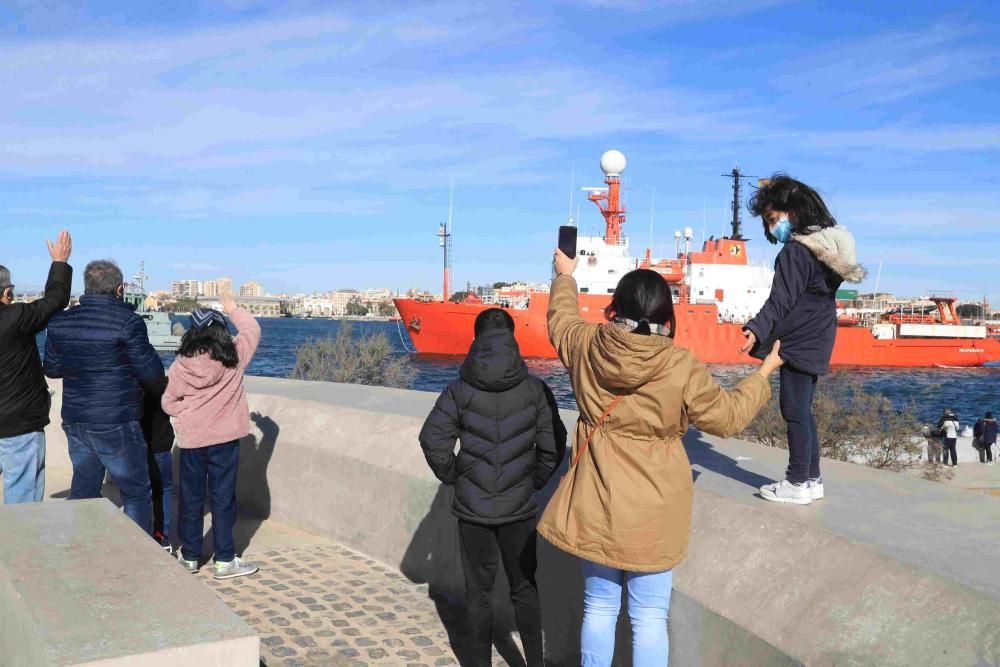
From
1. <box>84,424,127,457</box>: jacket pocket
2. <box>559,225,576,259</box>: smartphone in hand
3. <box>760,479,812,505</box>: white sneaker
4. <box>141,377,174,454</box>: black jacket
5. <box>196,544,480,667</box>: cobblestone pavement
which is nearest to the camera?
<box>559,225,576,259</box>: smartphone in hand

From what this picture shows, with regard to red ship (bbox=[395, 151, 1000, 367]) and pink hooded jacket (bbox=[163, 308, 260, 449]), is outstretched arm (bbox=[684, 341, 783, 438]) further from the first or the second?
red ship (bbox=[395, 151, 1000, 367])

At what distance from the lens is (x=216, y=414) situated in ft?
14.3

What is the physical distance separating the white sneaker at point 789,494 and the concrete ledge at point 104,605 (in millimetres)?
1920

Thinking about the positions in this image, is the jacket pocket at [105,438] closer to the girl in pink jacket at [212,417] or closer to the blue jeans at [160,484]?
the girl in pink jacket at [212,417]

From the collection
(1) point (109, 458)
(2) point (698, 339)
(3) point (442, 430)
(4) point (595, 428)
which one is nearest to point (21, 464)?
(1) point (109, 458)

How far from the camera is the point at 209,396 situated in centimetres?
433

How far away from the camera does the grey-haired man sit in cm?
407

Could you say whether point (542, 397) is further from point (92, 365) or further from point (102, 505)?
point (92, 365)

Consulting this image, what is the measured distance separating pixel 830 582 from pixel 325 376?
16826 mm

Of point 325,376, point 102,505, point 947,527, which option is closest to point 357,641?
point 102,505

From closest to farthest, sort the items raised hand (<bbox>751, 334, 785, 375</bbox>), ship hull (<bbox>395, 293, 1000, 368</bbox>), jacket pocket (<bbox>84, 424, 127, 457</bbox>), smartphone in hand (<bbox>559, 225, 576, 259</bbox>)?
raised hand (<bbox>751, 334, 785, 375</bbox>)
smartphone in hand (<bbox>559, 225, 576, 259</bbox>)
jacket pocket (<bbox>84, 424, 127, 457</bbox>)
ship hull (<bbox>395, 293, 1000, 368</bbox>)

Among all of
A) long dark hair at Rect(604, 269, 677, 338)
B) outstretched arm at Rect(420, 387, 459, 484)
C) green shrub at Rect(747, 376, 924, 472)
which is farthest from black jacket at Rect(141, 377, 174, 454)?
green shrub at Rect(747, 376, 924, 472)

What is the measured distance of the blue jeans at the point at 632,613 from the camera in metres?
2.62

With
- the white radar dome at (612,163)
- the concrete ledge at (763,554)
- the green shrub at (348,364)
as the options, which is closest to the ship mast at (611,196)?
the white radar dome at (612,163)
